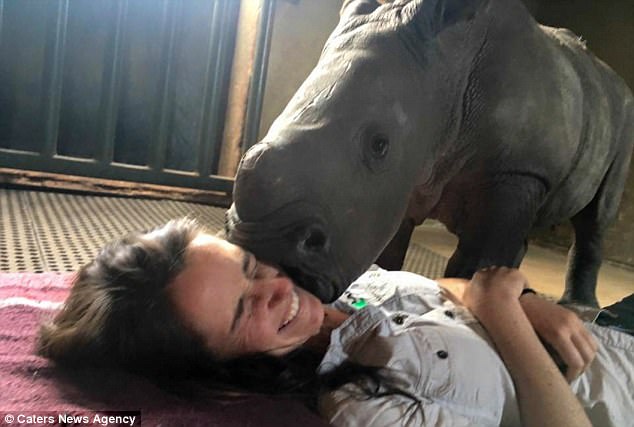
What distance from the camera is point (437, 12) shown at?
1.30m

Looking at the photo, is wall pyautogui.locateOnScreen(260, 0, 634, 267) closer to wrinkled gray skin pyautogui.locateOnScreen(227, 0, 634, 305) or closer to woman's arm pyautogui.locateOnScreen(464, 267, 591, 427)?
wrinkled gray skin pyautogui.locateOnScreen(227, 0, 634, 305)

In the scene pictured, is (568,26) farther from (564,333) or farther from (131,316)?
(131,316)

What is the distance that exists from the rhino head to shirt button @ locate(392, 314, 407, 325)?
3.7 inches

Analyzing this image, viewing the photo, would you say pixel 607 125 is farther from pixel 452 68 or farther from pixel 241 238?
pixel 241 238

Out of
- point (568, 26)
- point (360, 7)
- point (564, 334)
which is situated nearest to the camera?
point (564, 334)

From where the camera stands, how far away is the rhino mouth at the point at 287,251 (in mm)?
970

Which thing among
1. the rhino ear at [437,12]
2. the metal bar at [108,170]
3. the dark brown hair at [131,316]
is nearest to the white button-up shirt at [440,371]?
the dark brown hair at [131,316]

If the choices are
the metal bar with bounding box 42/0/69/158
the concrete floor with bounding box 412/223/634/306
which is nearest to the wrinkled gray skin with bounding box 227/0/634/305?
the concrete floor with bounding box 412/223/634/306

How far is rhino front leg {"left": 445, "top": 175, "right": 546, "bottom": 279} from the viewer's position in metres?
1.45

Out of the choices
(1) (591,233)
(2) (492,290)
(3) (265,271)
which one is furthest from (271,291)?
(1) (591,233)

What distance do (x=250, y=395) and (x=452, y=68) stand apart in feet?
2.45

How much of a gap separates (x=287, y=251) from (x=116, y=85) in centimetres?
220

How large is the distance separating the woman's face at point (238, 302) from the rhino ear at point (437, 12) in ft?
1.91

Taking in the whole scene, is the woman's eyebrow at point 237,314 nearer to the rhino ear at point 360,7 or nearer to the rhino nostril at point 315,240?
the rhino nostril at point 315,240
